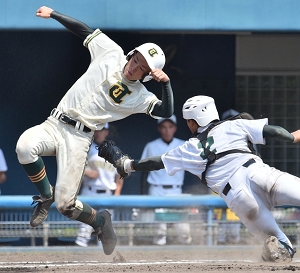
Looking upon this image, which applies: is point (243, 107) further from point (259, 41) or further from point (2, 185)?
point (2, 185)

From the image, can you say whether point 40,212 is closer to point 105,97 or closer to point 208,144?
point 105,97

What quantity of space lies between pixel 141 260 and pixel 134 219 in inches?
47.2

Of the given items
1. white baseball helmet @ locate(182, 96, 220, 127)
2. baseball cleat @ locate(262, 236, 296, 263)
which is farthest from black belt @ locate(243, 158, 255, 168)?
baseball cleat @ locate(262, 236, 296, 263)

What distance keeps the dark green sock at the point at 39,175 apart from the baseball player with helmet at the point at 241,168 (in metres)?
1.10

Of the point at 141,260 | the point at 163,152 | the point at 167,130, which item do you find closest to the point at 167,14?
the point at 167,130

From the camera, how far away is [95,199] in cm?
963

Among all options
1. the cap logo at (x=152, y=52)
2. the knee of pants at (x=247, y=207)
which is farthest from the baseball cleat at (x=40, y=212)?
the knee of pants at (x=247, y=207)

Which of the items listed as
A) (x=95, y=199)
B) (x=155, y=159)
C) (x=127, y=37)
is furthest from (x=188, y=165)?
(x=127, y=37)

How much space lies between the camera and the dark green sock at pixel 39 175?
7340 mm

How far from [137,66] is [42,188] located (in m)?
1.48

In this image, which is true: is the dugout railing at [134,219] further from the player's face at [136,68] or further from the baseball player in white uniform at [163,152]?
the player's face at [136,68]

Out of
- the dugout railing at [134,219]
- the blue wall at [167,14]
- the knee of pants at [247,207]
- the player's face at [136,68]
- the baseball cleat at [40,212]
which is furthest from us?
the blue wall at [167,14]

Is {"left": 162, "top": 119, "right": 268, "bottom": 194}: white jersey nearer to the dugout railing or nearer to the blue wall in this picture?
the dugout railing

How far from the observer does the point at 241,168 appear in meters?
6.98
